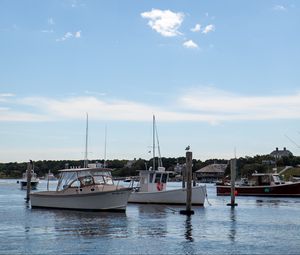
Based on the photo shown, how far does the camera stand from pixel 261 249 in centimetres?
2422

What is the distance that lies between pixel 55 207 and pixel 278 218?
730 inches

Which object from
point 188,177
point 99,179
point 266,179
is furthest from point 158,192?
point 266,179

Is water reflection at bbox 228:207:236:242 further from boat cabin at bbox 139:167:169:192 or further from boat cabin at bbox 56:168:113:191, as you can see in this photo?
boat cabin at bbox 56:168:113:191

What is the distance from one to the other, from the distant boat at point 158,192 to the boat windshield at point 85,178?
8.36 metres

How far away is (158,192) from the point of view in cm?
5284

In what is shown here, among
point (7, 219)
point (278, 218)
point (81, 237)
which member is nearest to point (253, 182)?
point (278, 218)

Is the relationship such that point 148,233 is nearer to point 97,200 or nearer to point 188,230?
point 188,230

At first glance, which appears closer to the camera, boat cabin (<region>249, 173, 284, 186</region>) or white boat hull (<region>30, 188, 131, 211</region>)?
white boat hull (<region>30, 188, 131, 211</region>)

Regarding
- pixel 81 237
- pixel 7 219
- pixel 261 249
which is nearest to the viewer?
pixel 261 249

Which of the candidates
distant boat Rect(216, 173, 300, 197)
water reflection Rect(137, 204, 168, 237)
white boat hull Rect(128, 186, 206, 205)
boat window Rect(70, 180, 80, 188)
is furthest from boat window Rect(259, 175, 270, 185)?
boat window Rect(70, 180, 80, 188)

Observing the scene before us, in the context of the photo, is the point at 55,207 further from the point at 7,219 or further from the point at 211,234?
the point at 211,234

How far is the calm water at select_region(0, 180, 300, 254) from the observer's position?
78.9ft

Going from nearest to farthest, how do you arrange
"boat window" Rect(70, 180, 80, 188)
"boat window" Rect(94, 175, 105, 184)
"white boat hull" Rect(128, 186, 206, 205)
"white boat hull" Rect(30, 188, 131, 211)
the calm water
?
the calm water → "white boat hull" Rect(30, 188, 131, 211) → "boat window" Rect(94, 175, 105, 184) → "boat window" Rect(70, 180, 80, 188) → "white boat hull" Rect(128, 186, 206, 205)

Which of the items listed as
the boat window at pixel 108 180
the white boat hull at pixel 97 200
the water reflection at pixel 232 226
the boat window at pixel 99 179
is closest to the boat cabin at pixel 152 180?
the boat window at pixel 108 180
